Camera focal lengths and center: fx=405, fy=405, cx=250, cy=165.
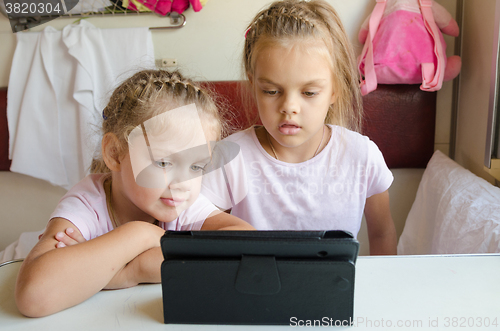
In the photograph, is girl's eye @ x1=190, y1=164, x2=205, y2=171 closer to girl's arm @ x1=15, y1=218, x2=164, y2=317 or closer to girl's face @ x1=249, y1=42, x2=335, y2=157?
girl's arm @ x1=15, y1=218, x2=164, y2=317

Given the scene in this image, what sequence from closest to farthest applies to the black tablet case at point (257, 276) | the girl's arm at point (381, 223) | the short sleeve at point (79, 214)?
the black tablet case at point (257, 276) → the short sleeve at point (79, 214) → the girl's arm at point (381, 223)

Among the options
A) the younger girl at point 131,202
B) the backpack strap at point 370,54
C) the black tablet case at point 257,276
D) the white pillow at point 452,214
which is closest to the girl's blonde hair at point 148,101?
the younger girl at point 131,202

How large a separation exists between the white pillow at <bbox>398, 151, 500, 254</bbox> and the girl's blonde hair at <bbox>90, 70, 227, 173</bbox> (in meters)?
0.65

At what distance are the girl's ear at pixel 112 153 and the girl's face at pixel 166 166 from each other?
0.8 inches

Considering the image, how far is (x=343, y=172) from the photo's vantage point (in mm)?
1051

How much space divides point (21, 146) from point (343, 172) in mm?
1281

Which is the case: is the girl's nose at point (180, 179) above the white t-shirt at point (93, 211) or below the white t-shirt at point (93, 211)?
above

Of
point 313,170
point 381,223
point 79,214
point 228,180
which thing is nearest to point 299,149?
point 313,170

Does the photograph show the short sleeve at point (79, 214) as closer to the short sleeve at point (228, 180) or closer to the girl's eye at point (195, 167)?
the girl's eye at point (195, 167)

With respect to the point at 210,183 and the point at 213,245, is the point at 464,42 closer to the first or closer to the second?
the point at 210,183

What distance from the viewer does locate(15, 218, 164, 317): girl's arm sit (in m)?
0.50

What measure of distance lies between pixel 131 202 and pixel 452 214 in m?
0.83

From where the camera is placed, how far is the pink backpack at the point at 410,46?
1.41 meters

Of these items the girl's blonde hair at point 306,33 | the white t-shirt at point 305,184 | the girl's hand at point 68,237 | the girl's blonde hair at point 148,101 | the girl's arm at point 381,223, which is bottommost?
the girl's arm at point 381,223
